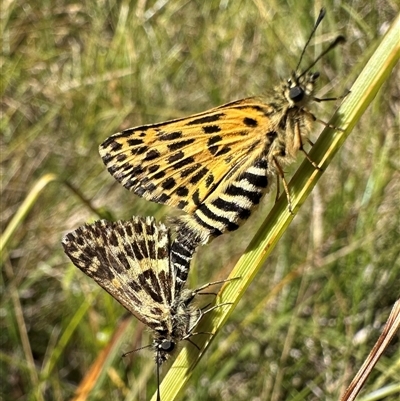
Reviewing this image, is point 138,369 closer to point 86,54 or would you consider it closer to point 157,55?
point 157,55

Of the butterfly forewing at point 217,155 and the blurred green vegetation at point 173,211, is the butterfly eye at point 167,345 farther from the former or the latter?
the blurred green vegetation at point 173,211

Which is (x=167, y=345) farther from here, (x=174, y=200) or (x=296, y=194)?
(x=296, y=194)

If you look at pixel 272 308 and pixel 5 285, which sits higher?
pixel 5 285

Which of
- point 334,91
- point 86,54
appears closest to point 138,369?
point 334,91

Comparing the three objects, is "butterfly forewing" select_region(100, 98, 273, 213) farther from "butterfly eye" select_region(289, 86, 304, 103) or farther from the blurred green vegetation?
the blurred green vegetation

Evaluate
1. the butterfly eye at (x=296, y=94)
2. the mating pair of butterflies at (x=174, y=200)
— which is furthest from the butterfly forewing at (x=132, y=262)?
the butterfly eye at (x=296, y=94)

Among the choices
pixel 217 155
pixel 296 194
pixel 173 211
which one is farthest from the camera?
pixel 173 211

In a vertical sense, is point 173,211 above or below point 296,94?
below

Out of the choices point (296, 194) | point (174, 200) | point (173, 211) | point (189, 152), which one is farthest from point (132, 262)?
point (173, 211)
